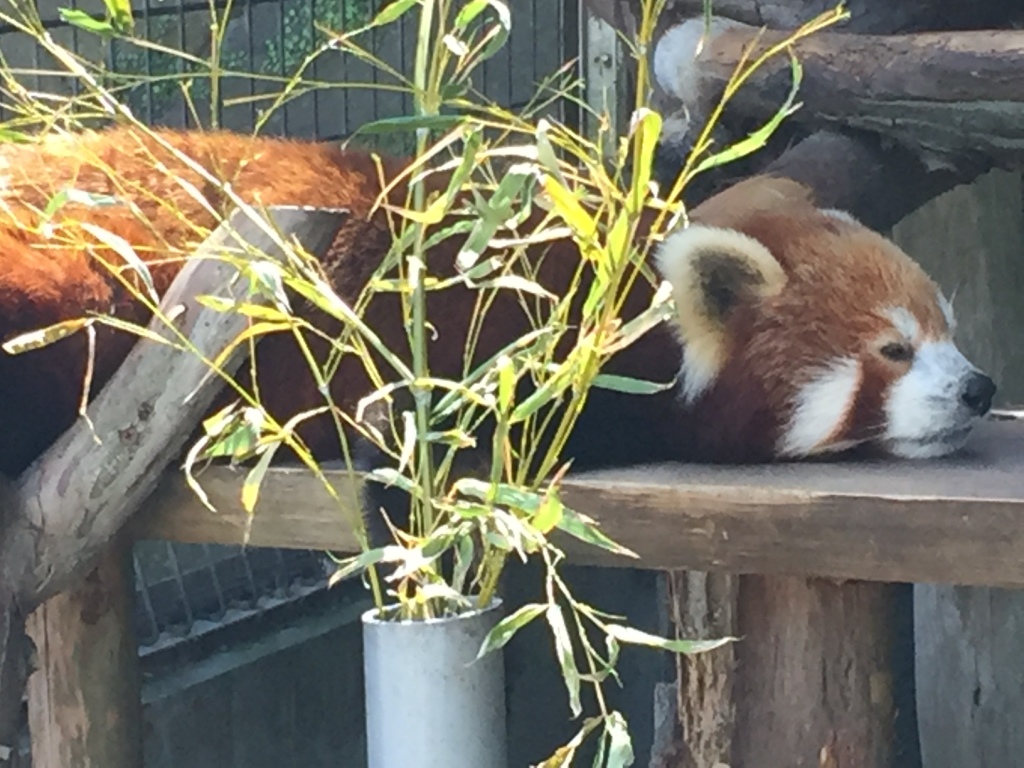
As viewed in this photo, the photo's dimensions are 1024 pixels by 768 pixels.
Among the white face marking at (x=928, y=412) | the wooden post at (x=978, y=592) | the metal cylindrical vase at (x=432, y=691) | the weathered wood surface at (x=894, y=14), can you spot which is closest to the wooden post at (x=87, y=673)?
the metal cylindrical vase at (x=432, y=691)

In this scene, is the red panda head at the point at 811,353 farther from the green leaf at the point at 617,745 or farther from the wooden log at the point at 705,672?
the green leaf at the point at 617,745

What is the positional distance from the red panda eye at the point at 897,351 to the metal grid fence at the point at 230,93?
117cm

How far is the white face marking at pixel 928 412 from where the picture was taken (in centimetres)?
153

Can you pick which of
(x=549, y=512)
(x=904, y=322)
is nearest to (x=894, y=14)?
(x=904, y=322)

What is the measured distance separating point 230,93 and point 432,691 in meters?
1.81


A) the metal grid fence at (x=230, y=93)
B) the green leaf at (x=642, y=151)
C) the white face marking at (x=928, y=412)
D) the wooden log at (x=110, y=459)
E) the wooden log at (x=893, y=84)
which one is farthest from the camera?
the metal grid fence at (x=230, y=93)

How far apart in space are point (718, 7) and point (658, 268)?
858 mm

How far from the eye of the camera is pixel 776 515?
135 cm

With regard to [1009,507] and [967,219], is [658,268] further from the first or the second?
[967,219]

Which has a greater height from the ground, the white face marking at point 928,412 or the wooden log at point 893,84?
the wooden log at point 893,84

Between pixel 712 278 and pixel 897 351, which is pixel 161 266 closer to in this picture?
pixel 712 278

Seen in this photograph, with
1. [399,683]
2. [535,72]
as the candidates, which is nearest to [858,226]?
[399,683]

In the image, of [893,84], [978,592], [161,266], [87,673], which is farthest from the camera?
[978,592]

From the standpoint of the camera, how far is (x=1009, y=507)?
128 cm
